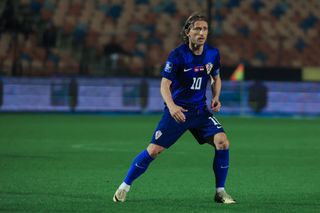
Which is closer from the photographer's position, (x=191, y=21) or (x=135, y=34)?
(x=191, y=21)

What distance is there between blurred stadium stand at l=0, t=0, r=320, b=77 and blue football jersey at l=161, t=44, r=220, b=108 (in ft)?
69.1

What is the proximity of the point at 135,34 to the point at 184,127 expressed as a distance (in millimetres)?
23409

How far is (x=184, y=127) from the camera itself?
9039 mm

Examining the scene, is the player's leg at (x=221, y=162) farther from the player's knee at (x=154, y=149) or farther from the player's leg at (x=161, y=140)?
the player's knee at (x=154, y=149)

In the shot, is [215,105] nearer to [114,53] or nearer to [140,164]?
[140,164]

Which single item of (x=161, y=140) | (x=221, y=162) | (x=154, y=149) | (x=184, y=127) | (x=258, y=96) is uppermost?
(x=184, y=127)

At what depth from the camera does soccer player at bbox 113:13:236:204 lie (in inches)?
352

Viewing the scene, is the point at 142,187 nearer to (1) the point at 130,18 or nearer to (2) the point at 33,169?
(2) the point at 33,169

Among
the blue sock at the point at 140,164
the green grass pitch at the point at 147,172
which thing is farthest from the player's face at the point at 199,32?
the green grass pitch at the point at 147,172

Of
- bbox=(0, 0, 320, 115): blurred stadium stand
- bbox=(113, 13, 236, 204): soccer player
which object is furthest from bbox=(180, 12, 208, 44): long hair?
bbox=(0, 0, 320, 115): blurred stadium stand

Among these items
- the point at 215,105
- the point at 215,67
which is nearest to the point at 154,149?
the point at 215,105

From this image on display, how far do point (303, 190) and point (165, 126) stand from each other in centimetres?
218

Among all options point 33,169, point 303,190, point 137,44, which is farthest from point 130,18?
point 303,190

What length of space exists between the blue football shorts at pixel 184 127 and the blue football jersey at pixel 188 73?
0.10 m
